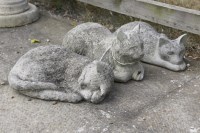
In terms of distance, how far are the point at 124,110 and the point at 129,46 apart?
0.66m

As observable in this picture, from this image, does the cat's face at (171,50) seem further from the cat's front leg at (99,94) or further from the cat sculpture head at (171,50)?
the cat's front leg at (99,94)

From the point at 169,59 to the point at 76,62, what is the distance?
1188 millimetres

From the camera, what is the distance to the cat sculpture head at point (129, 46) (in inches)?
154

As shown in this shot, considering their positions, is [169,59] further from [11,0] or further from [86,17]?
[11,0]

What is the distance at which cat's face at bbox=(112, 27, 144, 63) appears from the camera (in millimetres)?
3914

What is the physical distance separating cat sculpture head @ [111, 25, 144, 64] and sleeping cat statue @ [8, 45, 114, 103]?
229 mm

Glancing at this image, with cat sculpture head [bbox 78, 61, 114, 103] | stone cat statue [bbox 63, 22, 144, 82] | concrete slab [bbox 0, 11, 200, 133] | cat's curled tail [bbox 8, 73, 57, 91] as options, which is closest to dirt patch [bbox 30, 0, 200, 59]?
concrete slab [bbox 0, 11, 200, 133]

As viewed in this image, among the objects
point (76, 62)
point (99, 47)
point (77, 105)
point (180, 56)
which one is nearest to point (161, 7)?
point (180, 56)

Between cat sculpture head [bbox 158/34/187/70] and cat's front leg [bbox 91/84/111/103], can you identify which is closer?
cat's front leg [bbox 91/84/111/103]

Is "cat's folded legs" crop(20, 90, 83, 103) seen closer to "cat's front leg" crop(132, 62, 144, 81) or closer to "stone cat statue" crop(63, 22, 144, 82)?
"stone cat statue" crop(63, 22, 144, 82)

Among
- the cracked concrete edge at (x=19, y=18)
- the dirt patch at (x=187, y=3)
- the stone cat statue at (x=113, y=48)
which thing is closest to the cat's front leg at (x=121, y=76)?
the stone cat statue at (x=113, y=48)

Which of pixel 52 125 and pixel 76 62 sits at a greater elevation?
pixel 76 62

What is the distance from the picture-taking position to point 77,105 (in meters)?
3.83

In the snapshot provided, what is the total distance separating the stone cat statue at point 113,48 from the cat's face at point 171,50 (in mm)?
369
